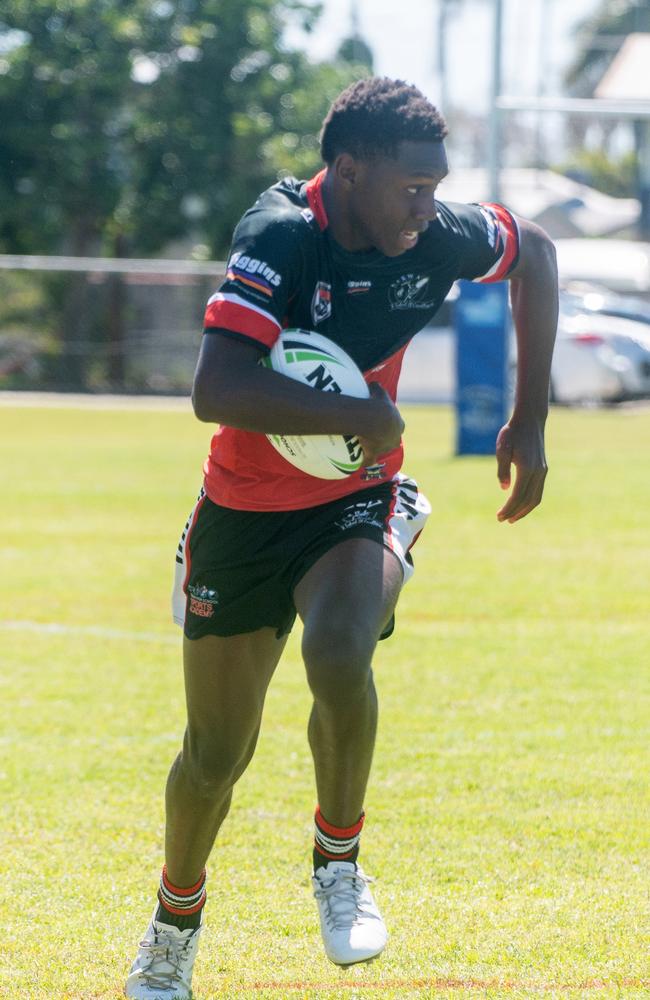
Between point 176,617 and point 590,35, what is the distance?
72198 mm

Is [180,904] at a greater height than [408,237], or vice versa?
[408,237]

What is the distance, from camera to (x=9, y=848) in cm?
510

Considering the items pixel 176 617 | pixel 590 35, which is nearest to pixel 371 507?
pixel 176 617

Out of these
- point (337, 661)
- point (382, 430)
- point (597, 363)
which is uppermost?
point (382, 430)

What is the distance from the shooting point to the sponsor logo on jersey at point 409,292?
13.3 feet

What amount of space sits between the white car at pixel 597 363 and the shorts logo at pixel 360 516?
2099 cm

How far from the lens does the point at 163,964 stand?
3.95 m

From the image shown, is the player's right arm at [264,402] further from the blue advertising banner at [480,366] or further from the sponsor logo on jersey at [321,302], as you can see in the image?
the blue advertising banner at [480,366]

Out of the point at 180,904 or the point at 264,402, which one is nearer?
the point at 264,402

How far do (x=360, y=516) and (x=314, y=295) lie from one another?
0.61 meters

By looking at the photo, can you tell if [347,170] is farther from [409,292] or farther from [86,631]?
[86,631]

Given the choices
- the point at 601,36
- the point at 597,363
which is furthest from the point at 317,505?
the point at 601,36

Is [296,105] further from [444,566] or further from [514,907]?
[514,907]

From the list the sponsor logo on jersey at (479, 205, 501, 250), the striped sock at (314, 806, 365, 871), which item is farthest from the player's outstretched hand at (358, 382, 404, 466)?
the striped sock at (314, 806, 365, 871)
